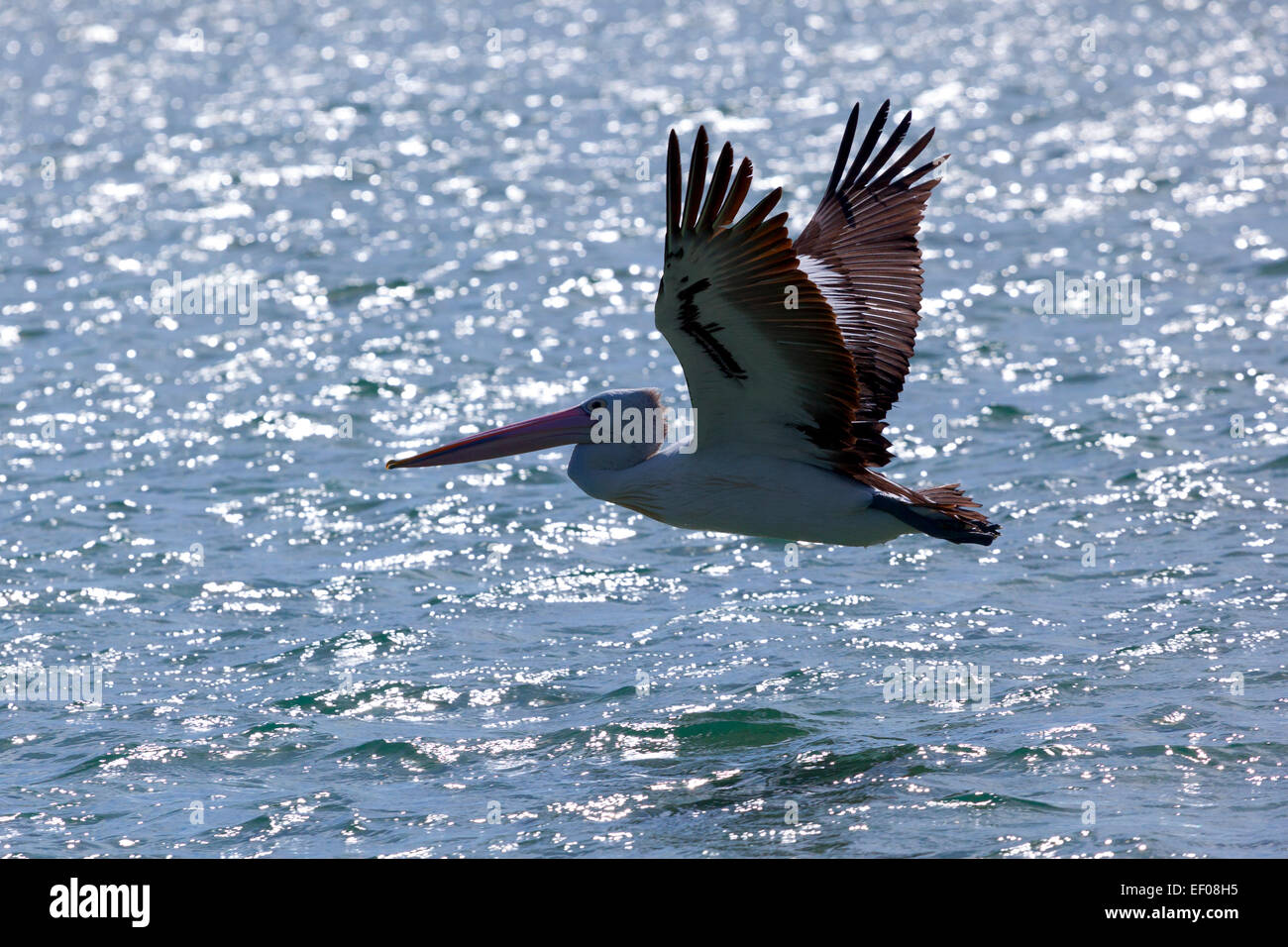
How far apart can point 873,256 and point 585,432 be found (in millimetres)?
1639

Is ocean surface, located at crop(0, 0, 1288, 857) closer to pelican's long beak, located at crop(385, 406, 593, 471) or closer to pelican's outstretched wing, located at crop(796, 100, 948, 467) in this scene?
pelican's long beak, located at crop(385, 406, 593, 471)

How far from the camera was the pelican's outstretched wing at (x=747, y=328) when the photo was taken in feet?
20.3

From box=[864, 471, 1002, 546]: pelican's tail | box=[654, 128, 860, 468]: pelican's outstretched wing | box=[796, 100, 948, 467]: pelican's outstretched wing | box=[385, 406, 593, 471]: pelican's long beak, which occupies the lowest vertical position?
box=[864, 471, 1002, 546]: pelican's tail

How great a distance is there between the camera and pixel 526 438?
25.3 feet

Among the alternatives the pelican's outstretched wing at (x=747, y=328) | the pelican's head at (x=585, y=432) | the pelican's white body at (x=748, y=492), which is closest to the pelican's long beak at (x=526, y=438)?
the pelican's head at (x=585, y=432)

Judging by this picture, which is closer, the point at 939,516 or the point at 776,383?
the point at 776,383

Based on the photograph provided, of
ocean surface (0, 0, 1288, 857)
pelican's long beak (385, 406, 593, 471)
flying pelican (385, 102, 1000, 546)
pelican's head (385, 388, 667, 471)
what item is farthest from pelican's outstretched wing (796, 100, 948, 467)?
ocean surface (0, 0, 1288, 857)

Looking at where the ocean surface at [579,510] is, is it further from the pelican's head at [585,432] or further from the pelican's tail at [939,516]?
the pelican's head at [585,432]

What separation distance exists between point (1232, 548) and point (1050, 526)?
40.3 inches

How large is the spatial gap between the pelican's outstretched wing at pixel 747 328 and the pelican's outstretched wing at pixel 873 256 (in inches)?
28.8

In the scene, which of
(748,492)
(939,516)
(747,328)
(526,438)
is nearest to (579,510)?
(526,438)

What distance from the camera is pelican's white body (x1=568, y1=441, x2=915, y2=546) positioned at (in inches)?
291

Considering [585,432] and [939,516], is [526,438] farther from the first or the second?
[939,516]
